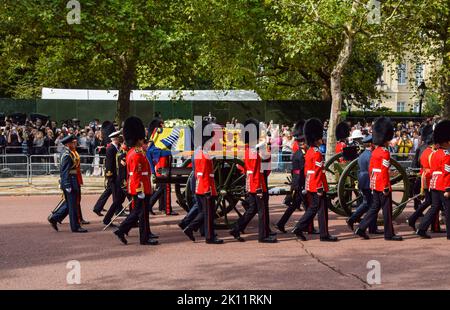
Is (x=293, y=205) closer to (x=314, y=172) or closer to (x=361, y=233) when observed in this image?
(x=314, y=172)

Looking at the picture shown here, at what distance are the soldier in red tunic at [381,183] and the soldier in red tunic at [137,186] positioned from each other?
3.14m

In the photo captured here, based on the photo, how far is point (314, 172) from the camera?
11391 mm

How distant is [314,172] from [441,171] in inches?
72.6

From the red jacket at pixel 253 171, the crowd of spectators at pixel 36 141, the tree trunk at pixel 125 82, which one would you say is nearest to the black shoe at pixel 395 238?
the red jacket at pixel 253 171

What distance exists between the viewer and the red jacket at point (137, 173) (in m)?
11.1

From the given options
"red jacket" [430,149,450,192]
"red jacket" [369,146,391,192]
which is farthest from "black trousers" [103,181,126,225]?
"red jacket" [430,149,450,192]

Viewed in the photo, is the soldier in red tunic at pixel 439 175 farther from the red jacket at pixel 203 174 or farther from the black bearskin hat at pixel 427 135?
the red jacket at pixel 203 174

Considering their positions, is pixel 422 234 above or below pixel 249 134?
below

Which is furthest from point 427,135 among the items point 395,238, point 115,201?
point 115,201

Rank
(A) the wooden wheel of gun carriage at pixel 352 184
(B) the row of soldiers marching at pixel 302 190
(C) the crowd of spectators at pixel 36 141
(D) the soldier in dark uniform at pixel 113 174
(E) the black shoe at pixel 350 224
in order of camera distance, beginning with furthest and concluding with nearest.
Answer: (C) the crowd of spectators at pixel 36 141 < (D) the soldier in dark uniform at pixel 113 174 < (A) the wooden wheel of gun carriage at pixel 352 184 < (E) the black shoe at pixel 350 224 < (B) the row of soldiers marching at pixel 302 190

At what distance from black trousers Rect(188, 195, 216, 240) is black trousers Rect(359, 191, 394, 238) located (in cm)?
221

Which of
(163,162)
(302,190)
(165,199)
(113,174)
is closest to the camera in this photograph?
(302,190)

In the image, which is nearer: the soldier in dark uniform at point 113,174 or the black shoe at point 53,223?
the black shoe at point 53,223

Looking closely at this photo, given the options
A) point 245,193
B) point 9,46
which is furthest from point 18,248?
point 9,46
